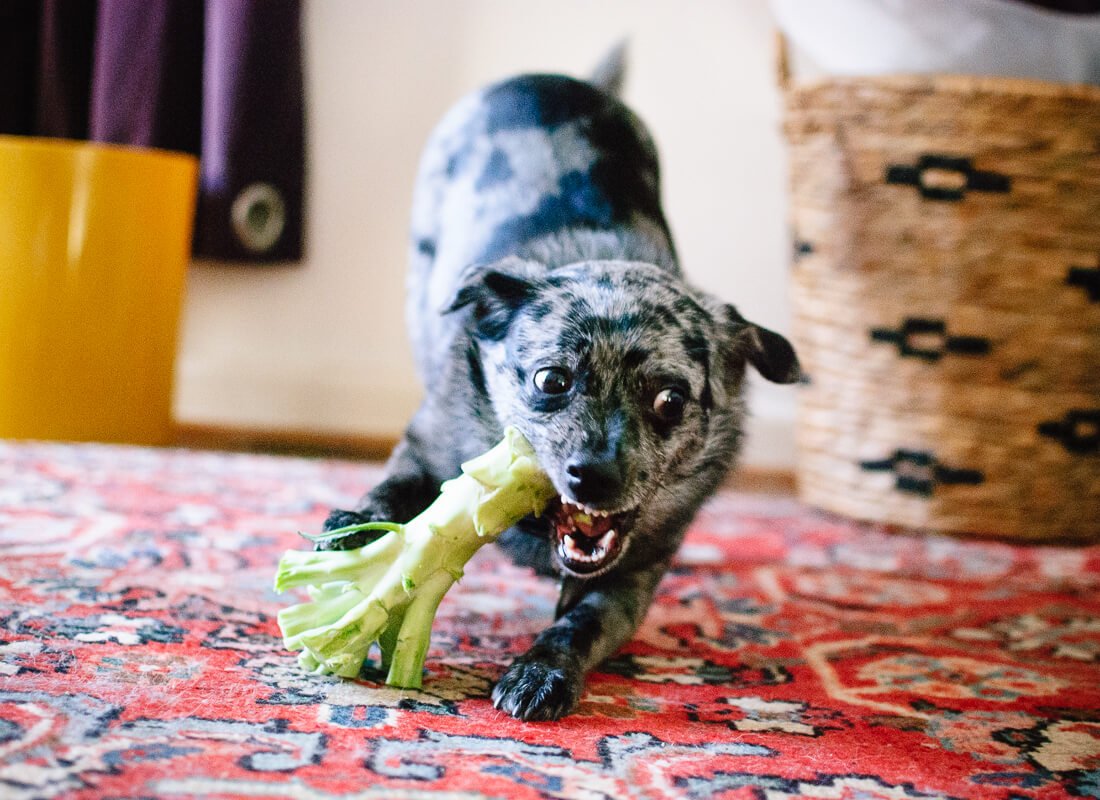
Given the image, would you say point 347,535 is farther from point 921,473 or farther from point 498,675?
point 921,473

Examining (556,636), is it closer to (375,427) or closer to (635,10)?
(375,427)

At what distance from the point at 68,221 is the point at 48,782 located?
1835 millimetres

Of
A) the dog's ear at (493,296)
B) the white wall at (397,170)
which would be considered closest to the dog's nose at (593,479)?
the dog's ear at (493,296)

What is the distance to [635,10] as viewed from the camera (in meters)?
2.90

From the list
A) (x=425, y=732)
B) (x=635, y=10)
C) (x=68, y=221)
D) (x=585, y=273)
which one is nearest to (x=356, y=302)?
(x=68, y=221)

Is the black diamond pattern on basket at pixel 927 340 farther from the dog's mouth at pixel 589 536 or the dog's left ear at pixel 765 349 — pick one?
the dog's mouth at pixel 589 536

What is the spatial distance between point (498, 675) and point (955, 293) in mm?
1505

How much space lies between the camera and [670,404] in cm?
127

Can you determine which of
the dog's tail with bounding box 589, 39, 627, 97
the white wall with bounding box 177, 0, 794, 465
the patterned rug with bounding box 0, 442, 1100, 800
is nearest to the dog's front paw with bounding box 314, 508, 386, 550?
the patterned rug with bounding box 0, 442, 1100, 800

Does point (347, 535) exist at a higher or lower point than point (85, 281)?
lower

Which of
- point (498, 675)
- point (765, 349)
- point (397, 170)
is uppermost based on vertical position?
point (397, 170)

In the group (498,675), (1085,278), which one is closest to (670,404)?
(498,675)

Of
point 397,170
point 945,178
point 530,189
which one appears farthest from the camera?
point 397,170

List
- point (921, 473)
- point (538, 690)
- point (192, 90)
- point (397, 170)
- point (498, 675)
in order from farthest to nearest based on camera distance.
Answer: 1. point (397, 170)
2. point (192, 90)
3. point (921, 473)
4. point (498, 675)
5. point (538, 690)
